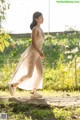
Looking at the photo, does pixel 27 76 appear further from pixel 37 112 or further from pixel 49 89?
pixel 49 89

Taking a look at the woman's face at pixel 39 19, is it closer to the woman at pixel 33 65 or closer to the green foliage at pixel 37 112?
the woman at pixel 33 65

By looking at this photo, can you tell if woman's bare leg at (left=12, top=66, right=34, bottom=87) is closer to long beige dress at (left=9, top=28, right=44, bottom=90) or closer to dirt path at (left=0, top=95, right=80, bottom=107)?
long beige dress at (left=9, top=28, right=44, bottom=90)

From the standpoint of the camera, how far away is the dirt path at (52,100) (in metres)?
7.65

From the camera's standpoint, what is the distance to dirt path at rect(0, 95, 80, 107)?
7.65m

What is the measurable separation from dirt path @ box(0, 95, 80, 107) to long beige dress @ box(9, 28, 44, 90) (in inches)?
11.3

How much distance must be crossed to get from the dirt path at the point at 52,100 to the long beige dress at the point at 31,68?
0.94ft

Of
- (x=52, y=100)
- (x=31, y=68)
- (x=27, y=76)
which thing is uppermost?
(x=31, y=68)

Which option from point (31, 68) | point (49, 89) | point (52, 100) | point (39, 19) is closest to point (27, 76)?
point (31, 68)

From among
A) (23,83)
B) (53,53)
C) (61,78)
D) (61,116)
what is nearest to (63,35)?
(53,53)

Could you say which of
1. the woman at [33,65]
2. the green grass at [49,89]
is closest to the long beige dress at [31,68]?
the woman at [33,65]

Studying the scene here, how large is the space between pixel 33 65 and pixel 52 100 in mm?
733

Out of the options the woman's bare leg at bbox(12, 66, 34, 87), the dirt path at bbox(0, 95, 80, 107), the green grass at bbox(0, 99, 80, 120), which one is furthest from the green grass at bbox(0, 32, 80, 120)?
the woman's bare leg at bbox(12, 66, 34, 87)

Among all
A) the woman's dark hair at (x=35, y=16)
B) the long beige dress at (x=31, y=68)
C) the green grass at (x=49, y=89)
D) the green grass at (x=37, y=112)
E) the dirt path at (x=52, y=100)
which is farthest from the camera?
the long beige dress at (x=31, y=68)

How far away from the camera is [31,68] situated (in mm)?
8133
